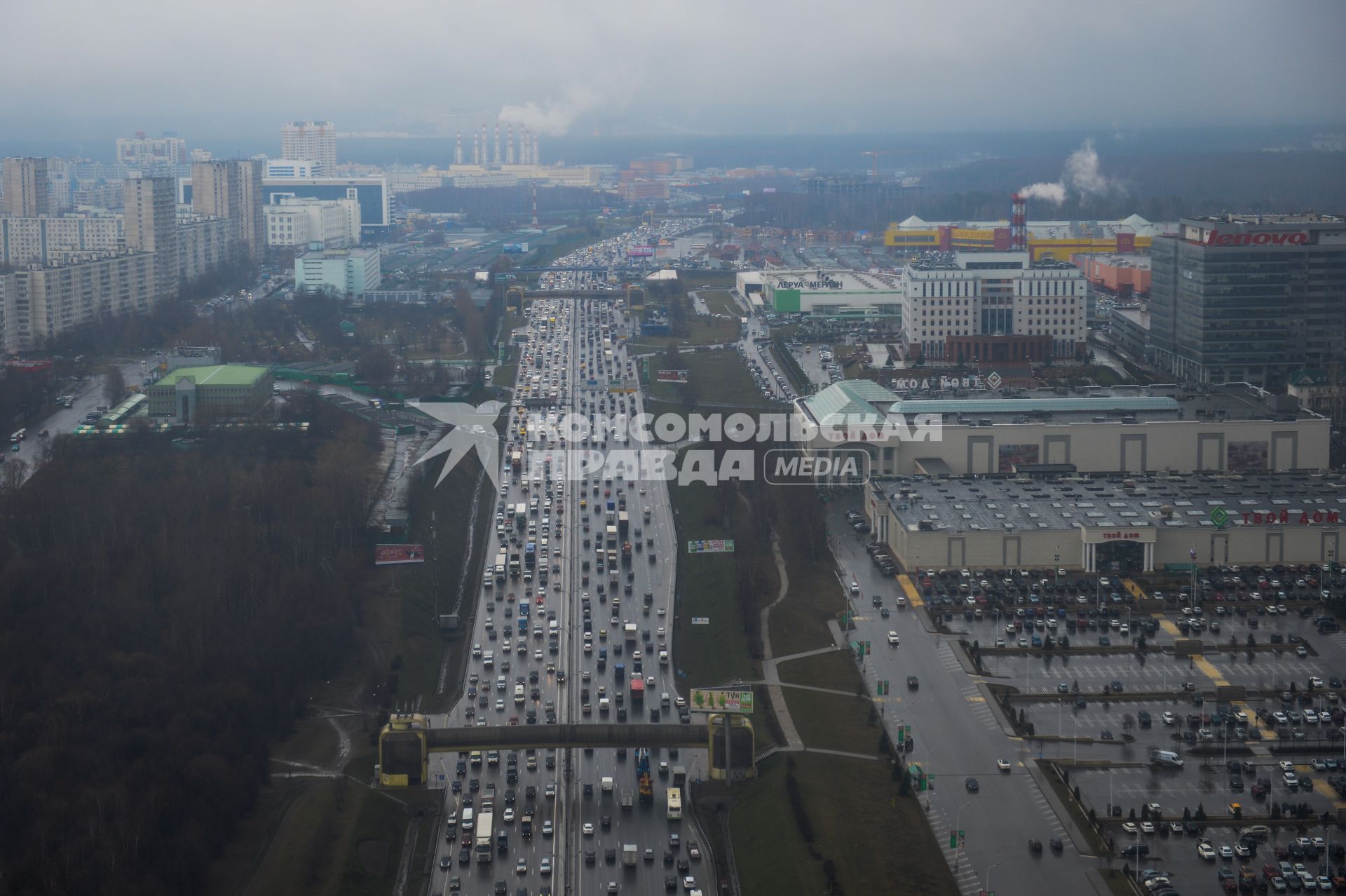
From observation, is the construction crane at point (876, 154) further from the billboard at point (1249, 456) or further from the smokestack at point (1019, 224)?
the billboard at point (1249, 456)

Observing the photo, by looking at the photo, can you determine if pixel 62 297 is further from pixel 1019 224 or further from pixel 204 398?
pixel 1019 224

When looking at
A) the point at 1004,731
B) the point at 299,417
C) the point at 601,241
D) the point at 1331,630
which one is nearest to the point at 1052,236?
the point at 601,241

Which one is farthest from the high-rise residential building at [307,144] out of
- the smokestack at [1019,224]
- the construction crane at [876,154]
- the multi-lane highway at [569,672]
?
the multi-lane highway at [569,672]

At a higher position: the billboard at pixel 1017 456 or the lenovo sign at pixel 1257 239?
the lenovo sign at pixel 1257 239

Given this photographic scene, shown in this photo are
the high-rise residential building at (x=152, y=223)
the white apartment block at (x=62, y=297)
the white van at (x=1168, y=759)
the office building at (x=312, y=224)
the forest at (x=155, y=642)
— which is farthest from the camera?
the office building at (x=312, y=224)

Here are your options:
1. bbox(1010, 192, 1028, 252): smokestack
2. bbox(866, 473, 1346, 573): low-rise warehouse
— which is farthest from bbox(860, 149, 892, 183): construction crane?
bbox(866, 473, 1346, 573): low-rise warehouse

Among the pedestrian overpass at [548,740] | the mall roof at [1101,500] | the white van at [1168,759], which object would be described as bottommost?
the white van at [1168,759]

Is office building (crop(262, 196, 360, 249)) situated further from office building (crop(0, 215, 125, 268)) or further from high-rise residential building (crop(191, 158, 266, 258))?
office building (crop(0, 215, 125, 268))
